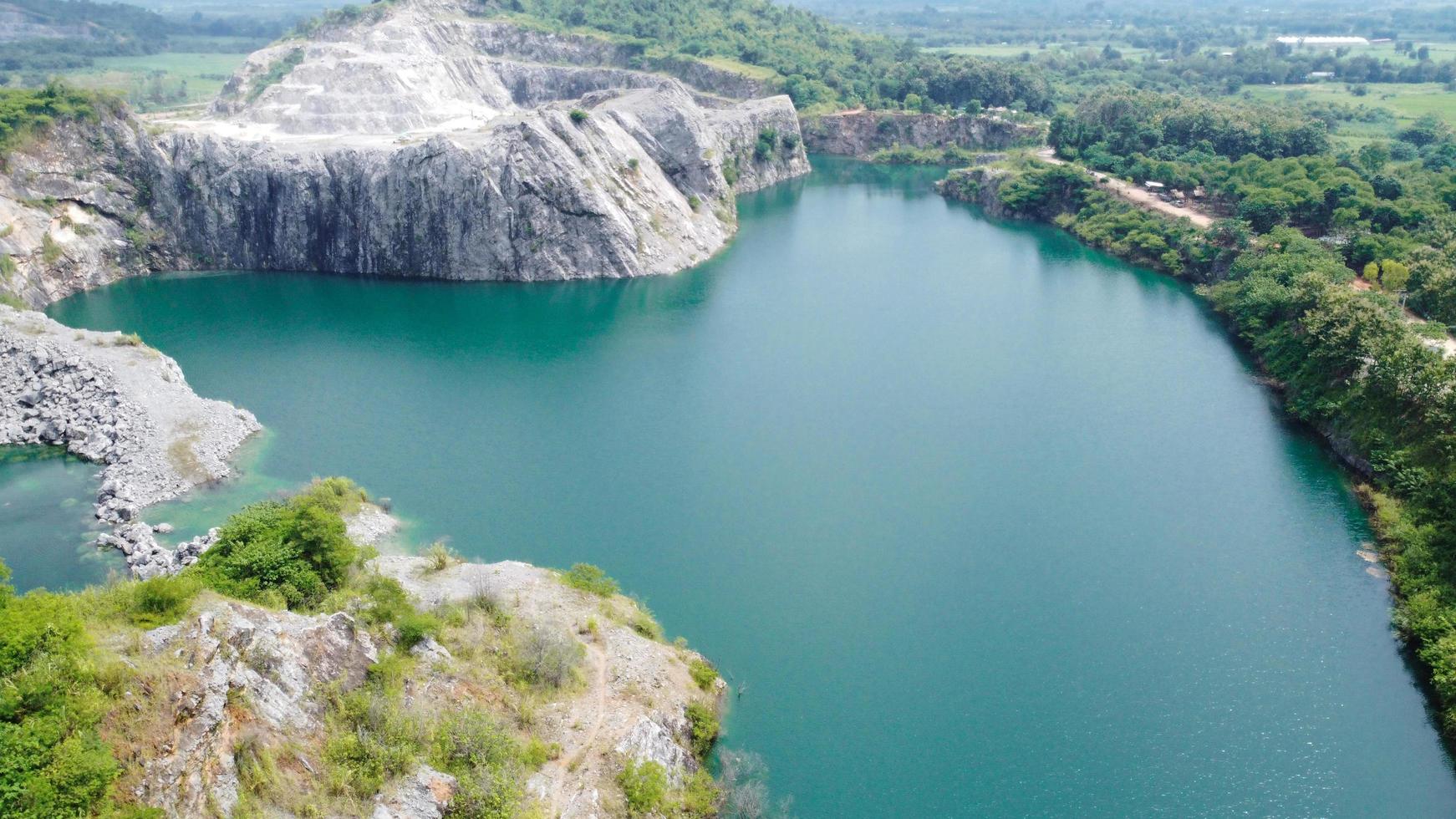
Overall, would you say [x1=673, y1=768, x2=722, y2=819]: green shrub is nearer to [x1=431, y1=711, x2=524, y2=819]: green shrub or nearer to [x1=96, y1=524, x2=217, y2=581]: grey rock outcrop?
[x1=431, y1=711, x2=524, y2=819]: green shrub

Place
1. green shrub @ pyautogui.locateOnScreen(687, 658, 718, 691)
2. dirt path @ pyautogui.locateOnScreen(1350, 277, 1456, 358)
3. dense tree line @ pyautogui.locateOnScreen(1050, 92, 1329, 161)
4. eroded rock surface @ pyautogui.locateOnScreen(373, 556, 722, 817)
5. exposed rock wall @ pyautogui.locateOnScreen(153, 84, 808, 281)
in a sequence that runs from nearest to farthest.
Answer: eroded rock surface @ pyautogui.locateOnScreen(373, 556, 722, 817) → green shrub @ pyautogui.locateOnScreen(687, 658, 718, 691) → dirt path @ pyautogui.locateOnScreen(1350, 277, 1456, 358) → exposed rock wall @ pyautogui.locateOnScreen(153, 84, 808, 281) → dense tree line @ pyautogui.locateOnScreen(1050, 92, 1329, 161)

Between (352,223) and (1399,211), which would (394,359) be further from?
(1399,211)

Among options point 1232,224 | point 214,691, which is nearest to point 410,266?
point 214,691

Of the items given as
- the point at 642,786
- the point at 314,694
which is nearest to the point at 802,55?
Answer: the point at 642,786

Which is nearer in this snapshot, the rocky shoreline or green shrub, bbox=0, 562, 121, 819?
green shrub, bbox=0, 562, 121, 819

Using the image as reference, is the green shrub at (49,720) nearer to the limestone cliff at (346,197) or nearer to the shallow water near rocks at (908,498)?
the shallow water near rocks at (908,498)

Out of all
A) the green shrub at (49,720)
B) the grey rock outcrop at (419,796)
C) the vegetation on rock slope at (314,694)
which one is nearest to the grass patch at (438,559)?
the vegetation on rock slope at (314,694)

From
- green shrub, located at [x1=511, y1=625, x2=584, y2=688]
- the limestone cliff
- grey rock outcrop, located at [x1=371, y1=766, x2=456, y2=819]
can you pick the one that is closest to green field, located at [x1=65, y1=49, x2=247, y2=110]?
the limestone cliff
